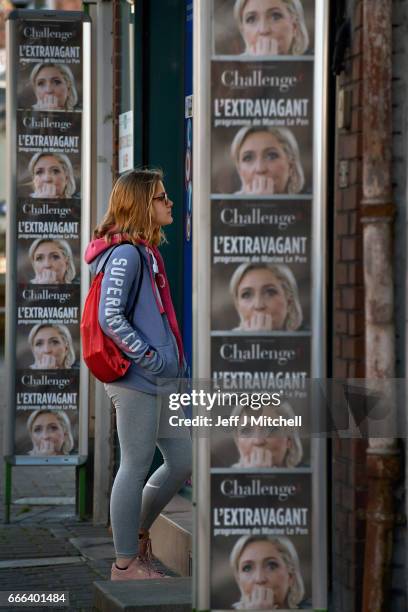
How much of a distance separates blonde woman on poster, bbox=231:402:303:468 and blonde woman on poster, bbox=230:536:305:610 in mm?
258

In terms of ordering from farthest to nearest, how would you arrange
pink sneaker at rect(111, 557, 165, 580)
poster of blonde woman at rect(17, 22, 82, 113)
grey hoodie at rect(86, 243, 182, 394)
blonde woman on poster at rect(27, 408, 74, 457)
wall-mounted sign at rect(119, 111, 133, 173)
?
blonde woman on poster at rect(27, 408, 74, 457)
poster of blonde woman at rect(17, 22, 82, 113)
wall-mounted sign at rect(119, 111, 133, 173)
pink sneaker at rect(111, 557, 165, 580)
grey hoodie at rect(86, 243, 182, 394)

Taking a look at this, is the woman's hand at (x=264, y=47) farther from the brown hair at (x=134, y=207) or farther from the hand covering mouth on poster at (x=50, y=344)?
the hand covering mouth on poster at (x=50, y=344)

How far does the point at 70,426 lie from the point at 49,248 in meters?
1.07

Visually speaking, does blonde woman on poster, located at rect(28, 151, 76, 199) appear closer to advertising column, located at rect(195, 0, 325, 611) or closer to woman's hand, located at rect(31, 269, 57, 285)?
woman's hand, located at rect(31, 269, 57, 285)

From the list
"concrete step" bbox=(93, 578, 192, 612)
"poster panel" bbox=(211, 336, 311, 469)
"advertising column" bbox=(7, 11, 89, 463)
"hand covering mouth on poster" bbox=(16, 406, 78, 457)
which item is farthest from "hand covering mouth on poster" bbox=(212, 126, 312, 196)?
"hand covering mouth on poster" bbox=(16, 406, 78, 457)

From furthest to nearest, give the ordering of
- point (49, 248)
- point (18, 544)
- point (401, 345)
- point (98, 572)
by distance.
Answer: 1. point (49, 248)
2. point (18, 544)
3. point (98, 572)
4. point (401, 345)

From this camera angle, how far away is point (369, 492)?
5145mm

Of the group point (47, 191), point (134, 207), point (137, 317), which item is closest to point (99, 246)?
point (134, 207)

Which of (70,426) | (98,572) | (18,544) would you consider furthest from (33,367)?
(98,572)

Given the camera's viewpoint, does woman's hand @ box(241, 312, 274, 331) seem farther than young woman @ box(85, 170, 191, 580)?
No

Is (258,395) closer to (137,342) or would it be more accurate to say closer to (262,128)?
(262,128)

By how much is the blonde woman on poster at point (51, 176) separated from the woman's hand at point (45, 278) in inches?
17.6

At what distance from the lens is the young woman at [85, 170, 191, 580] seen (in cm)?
589

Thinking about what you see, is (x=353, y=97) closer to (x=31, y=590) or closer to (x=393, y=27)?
(x=393, y=27)
